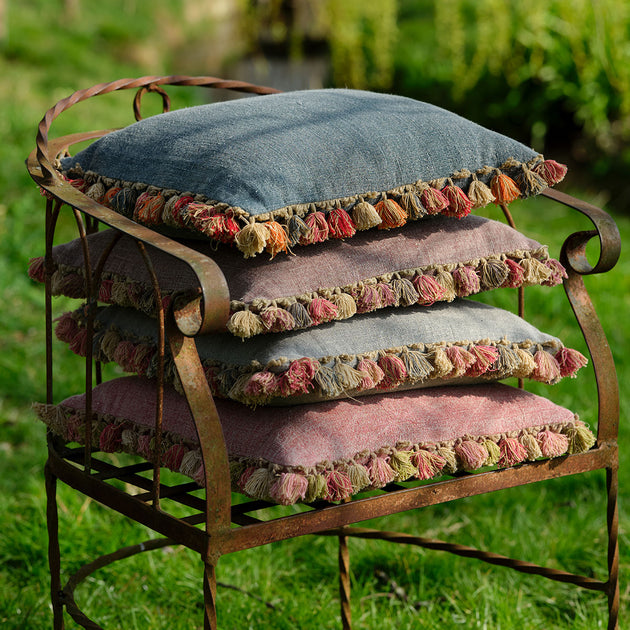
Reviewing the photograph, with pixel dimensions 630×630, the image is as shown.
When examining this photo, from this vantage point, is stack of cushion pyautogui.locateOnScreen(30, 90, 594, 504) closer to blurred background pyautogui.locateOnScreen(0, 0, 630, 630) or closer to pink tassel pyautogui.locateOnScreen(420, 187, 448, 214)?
pink tassel pyautogui.locateOnScreen(420, 187, 448, 214)

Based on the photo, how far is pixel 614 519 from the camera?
1.72 meters

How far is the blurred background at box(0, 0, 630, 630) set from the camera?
2314 millimetres

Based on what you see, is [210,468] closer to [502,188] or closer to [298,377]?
[298,377]

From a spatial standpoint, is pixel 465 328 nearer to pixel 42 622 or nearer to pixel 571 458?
pixel 571 458

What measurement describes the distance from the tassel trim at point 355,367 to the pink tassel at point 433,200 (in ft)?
0.75

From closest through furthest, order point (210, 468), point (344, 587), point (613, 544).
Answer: point (210, 468) < point (613, 544) < point (344, 587)

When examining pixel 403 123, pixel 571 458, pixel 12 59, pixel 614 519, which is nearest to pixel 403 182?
pixel 403 123

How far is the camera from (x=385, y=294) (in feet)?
4.96

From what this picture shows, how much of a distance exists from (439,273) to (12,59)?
6.23 meters

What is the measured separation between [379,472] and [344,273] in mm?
328

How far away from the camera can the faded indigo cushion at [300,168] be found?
1.38 meters

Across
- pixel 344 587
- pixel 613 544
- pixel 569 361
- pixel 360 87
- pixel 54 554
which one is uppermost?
pixel 569 361

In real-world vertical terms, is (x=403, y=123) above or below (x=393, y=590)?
above

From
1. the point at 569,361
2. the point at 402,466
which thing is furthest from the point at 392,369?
the point at 569,361
